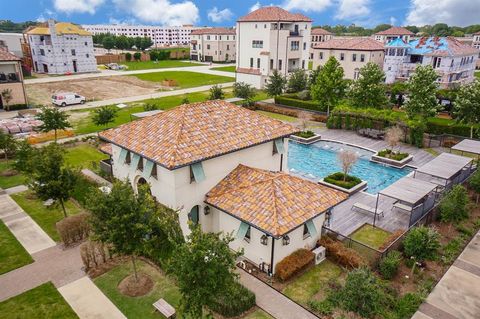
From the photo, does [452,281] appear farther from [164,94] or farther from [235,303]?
[164,94]

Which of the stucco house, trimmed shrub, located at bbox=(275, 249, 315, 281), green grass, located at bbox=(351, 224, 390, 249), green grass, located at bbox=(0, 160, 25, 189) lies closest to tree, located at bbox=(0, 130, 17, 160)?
green grass, located at bbox=(0, 160, 25, 189)

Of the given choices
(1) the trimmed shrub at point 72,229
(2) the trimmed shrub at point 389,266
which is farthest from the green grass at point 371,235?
(1) the trimmed shrub at point 72,229

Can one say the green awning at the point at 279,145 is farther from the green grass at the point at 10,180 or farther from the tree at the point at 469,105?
the tree at the point at 469,105

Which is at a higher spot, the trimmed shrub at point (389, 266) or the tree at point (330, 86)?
the tree at point (330, 86)

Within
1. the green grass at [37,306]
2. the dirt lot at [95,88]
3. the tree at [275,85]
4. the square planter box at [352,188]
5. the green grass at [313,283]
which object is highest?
the tree at [275,85]

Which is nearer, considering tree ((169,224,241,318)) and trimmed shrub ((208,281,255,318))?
tree ((169,224,241,318))

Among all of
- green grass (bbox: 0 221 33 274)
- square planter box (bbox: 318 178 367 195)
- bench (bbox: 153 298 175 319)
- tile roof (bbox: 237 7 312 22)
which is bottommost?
green grass (bbox: 0 221 33 274)

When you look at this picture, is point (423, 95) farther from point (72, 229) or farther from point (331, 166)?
point (72, 229)

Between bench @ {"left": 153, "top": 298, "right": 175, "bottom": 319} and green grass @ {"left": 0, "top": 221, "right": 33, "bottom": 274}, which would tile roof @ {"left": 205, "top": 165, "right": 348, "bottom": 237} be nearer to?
bench @ {"left": 153, "top": 298, "right": 175, "bottom": 319}
